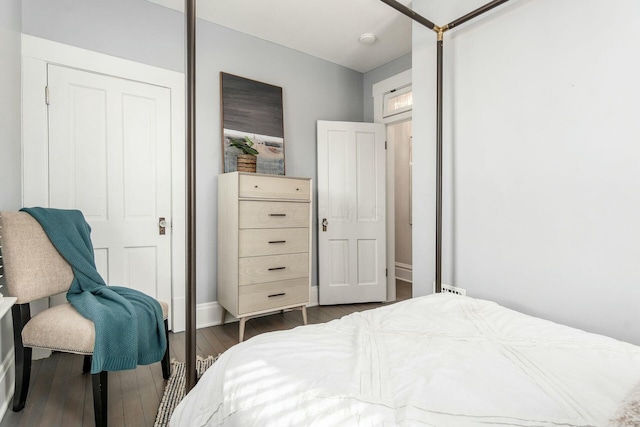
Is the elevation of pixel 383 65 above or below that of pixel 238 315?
above

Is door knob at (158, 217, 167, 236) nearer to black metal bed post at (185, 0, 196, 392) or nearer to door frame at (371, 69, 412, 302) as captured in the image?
black metal bed post at (185, 0, 196, 392)

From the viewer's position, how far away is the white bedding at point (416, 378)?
2.13 ft

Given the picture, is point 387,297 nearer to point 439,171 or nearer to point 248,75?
point 439,171

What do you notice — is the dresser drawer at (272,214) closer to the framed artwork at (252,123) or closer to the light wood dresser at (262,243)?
the light wood dresser at (262,243)

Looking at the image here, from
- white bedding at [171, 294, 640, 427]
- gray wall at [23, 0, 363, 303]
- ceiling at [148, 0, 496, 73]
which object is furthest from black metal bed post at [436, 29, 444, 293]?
gray wall at [23, 0, 363, 303]

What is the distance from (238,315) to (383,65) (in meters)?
2.99

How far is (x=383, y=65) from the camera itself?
3.64 m

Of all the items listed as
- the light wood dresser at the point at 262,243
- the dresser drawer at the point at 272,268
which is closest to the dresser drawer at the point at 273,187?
the light wood dresser at the point at 262,243

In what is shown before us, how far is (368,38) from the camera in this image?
306 centimetres

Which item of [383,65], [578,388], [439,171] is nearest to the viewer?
[578,388]

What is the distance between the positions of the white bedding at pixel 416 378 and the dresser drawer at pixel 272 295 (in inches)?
59.1

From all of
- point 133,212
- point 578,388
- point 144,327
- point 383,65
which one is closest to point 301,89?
point 383,65

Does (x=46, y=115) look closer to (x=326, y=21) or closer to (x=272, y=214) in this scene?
(x=272, y=214)

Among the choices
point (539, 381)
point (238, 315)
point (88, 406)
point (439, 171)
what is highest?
point (439, 171)
